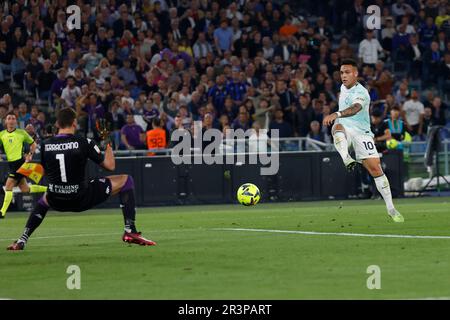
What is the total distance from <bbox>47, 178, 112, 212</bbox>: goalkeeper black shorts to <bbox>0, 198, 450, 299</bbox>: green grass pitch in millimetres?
612

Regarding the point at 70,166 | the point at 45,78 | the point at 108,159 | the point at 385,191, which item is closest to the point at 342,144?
the point at 385,191

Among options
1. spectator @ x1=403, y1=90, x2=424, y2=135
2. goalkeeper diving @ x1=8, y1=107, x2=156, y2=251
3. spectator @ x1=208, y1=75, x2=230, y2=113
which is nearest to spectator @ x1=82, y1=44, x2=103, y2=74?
spectator @ x1=208, y1=75, x2=230, y2=113

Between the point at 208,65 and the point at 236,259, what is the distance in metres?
20.3

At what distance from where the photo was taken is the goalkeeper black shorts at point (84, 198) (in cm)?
1468

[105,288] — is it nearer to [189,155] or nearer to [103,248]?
[103,248]

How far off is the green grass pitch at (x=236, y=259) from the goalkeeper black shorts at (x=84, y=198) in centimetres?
61

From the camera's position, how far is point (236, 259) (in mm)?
13383

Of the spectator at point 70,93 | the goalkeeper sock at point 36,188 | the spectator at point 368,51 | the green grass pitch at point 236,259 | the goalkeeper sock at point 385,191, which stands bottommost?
the green grass pitch at point 236,259

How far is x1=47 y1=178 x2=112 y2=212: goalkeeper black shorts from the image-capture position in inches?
578

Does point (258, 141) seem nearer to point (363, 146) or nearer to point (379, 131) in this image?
point (379, 131)

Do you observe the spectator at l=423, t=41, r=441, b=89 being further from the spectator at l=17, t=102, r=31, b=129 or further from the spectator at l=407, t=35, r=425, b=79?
the spectator at l=17, t=102, r=31, b=129

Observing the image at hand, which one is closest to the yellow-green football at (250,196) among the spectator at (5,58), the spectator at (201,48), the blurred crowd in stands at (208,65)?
the blurred crowd in stands at (208,65)

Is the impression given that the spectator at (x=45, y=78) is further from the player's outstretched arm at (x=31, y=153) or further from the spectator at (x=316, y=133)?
the spectator at (x=316, y=133)
